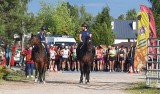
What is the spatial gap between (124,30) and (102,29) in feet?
145

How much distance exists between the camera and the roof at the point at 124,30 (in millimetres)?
123875

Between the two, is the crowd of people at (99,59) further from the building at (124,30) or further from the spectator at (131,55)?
the building at (124,30)

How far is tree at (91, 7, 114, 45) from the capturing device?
81.9 metres

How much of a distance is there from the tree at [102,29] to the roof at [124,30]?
129 ft

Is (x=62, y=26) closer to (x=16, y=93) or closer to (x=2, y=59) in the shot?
(x=2, y=59)

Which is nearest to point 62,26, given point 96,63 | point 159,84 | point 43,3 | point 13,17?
point 43,3

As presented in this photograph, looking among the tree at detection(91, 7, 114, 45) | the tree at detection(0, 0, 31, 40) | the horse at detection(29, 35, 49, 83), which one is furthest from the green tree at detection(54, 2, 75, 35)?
the horse at detection(29, 35, 49, 83)

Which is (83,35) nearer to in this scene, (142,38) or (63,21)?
(142,38)

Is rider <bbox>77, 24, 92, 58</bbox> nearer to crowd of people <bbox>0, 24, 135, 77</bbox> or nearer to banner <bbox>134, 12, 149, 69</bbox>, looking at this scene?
banner <bbox>134, 12, 149, 69</bbox>

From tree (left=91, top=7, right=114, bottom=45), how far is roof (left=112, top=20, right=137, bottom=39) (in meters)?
39.3

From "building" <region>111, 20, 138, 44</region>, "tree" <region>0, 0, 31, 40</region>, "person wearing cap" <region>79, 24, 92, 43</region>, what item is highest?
"building" <region>111, 20, 138, 44</region>

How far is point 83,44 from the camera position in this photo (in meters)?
21.8

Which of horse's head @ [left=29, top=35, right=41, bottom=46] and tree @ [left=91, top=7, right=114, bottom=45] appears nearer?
horse's head @ [left=29, top=35, right=41, bottom=46]

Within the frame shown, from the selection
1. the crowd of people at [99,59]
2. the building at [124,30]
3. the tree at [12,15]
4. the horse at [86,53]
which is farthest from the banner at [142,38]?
the building at [124,30]
